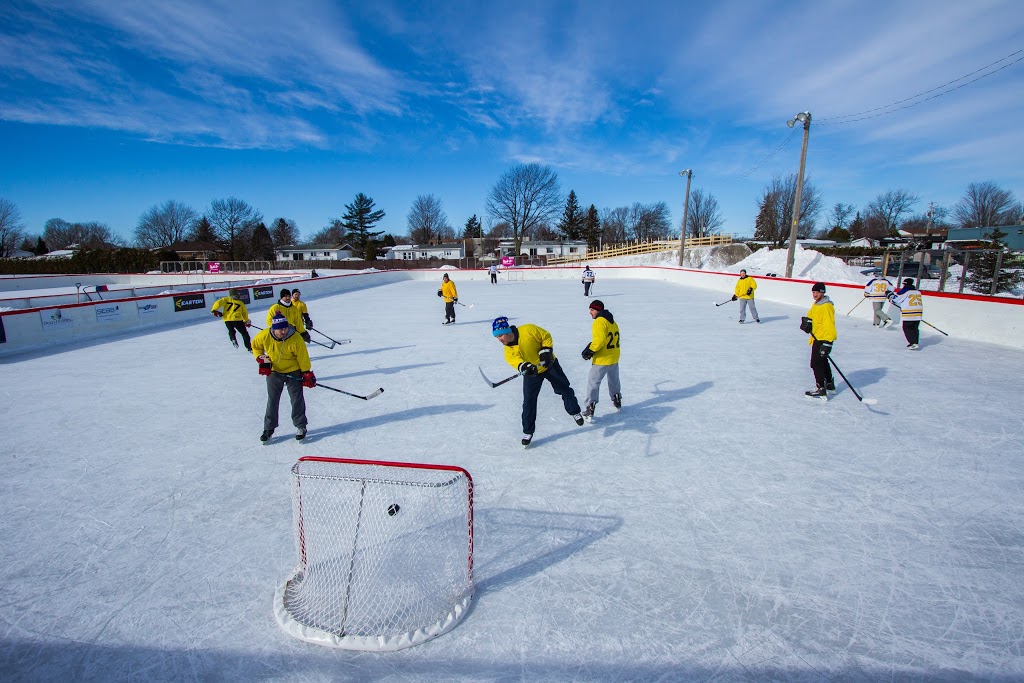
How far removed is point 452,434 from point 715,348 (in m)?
6.94

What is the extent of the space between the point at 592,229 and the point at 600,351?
79472mm

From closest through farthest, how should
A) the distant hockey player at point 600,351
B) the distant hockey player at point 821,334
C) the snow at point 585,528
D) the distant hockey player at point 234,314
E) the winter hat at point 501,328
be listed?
1. the snow at point 585,528
2. the winter hat at point 501,328
3. the distant hockey player at point 600,351
4. the distant hockey player at point 821,334
5. the distant hockey player at point 234,314

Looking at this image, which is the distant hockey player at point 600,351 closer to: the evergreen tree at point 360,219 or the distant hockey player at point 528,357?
the distant hockey player at point 528,357

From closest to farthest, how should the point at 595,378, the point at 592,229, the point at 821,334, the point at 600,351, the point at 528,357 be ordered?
the point at 528,357 → the point at 600,351 → the point at 595,378 → the point at 821,334 → the point at 592,229

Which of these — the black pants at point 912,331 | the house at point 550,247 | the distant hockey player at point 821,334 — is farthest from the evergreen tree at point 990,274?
the house at point 550,247

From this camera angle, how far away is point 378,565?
3.17 m

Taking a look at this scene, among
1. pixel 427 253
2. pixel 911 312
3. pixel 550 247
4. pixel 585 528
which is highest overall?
pixel 550 247

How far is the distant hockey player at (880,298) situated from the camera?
1159 centimetres

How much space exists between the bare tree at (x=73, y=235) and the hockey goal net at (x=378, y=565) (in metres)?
109

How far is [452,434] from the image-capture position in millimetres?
5605

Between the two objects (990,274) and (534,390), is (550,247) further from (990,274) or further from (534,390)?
(534,390)

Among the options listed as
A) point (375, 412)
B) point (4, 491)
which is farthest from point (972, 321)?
point (4, 491)

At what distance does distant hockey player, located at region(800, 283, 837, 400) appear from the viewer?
629cm

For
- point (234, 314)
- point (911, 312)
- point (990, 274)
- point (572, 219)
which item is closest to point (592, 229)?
point (572, 219)
